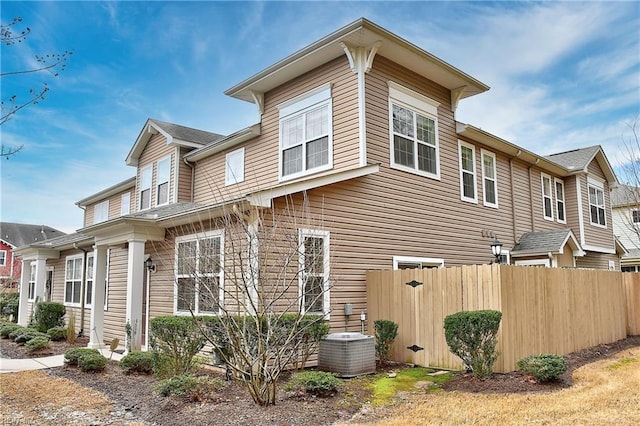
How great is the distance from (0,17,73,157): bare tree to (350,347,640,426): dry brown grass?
5.29m

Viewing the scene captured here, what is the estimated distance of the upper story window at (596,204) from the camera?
1953 cm

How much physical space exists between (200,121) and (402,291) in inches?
506

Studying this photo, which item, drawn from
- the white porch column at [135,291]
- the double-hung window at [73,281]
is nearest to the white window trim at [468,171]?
the white porch column at [135,291]

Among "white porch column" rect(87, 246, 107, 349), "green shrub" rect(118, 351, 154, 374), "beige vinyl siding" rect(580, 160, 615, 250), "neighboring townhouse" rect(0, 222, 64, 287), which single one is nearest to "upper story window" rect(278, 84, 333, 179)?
"green shrub" rect(118, 351, 154, 374)

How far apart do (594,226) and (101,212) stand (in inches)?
825

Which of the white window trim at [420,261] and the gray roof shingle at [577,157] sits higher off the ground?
the gray roof shingle at [577,157]

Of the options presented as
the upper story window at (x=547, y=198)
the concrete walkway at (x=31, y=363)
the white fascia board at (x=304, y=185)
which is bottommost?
the concrete walkway at (x=31, y=363)

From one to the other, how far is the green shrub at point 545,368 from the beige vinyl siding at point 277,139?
509 cm

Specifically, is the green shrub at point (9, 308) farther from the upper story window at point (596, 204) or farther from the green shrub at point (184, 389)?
the upper story window at point (596, 204)

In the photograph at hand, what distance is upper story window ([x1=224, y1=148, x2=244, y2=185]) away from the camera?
44.4ft

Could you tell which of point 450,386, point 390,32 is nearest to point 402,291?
point 450,386

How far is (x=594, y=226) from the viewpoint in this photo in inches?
764

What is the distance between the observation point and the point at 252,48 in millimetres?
14289

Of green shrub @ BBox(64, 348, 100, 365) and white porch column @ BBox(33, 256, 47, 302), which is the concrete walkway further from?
Answer: white porch column @ BBox(33, 256, 47, 302)
